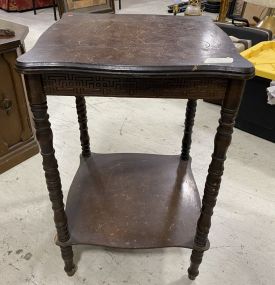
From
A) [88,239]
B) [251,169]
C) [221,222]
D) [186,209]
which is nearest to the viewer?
[88,239]

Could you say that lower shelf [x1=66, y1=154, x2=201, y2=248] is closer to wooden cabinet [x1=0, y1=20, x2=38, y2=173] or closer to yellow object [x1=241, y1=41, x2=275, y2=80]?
wooden cabinet [x1=0, y1=20, x2=38, y2=173]

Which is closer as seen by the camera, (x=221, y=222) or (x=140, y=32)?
(x=140, y=32)

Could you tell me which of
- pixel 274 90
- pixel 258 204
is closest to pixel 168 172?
pixel 258 204

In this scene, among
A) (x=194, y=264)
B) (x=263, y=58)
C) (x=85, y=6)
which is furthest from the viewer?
Answer: (x=85, y=6)

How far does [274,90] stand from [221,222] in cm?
69

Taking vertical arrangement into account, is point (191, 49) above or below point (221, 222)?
above

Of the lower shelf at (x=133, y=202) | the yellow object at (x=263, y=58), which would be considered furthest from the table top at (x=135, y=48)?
the yellow object at (x=263, y=58)

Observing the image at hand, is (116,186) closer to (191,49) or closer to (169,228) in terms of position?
(169,228)

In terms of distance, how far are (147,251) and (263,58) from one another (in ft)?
3.76

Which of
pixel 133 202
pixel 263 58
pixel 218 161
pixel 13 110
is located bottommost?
pixel 133 202

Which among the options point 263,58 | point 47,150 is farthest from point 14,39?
point 263,58

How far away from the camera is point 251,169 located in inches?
55.0

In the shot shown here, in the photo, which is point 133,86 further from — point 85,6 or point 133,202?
point 85,6

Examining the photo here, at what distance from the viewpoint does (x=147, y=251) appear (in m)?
1.04
